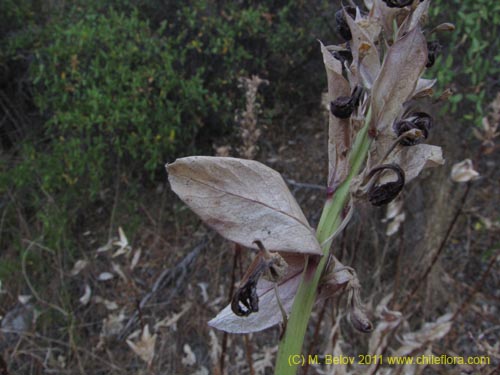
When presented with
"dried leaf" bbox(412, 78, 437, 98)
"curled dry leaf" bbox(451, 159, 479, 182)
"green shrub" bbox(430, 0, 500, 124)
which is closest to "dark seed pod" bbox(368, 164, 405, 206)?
"dried leaf" bbox(412, 78, 437, 98)

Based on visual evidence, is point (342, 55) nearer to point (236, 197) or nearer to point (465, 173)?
point (236, 197)

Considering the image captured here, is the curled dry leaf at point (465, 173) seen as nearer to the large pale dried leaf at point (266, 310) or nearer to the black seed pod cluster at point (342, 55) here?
the black seed pod cluster at point (342, 55)

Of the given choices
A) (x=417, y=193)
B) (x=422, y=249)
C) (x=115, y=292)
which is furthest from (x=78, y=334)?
(x=417, y=193)

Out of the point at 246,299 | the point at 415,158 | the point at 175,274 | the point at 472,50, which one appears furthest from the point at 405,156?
the point at 175,274

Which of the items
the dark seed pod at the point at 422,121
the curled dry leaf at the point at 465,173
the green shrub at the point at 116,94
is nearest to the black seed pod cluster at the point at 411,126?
the dark seed pod at the point at 422,121

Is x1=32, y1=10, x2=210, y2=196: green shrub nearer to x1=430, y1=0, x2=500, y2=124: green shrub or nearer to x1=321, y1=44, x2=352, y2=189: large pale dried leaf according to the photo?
x1=430, y1=0, x2=500, y2=124: green shrub

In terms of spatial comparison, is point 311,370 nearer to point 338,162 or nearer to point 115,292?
point 115,292
